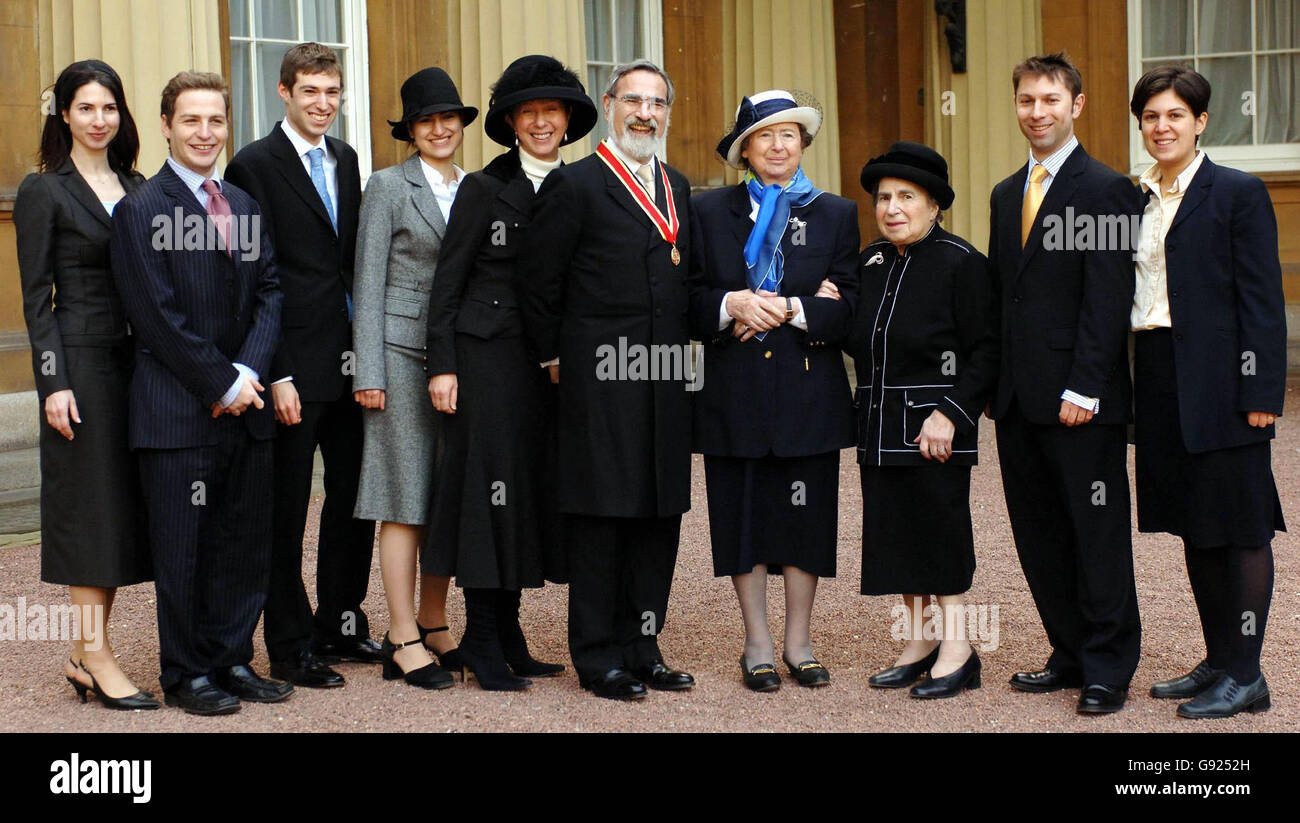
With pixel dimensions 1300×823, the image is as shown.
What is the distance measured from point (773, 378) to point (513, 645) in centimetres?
128

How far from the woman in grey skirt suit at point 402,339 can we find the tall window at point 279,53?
4452 millimetres

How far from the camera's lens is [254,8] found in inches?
372

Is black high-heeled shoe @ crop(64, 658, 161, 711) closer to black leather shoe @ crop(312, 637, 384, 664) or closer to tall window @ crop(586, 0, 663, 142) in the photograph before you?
black leather shoe @ crop(312, 637, 384, 664)

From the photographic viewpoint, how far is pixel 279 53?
9.55m

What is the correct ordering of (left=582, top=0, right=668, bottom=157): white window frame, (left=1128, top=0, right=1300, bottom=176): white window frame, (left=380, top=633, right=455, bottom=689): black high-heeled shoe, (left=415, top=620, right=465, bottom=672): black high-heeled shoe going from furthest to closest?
(left=1128, top=0, right=1300, bottom=176): white window frame, (left=582, top=0, right=668, bottom=157): white window frame, (left=415, top=620, right=465, bottom=672): black high-heeled shoe, (left=380, top=633, right=455, bottom=689): black high-heeled shoe

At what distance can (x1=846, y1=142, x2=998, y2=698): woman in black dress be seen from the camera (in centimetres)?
486

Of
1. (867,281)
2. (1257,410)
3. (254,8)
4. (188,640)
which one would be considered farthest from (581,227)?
(254,8)

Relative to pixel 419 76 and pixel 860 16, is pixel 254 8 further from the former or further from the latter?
pixel 860 16

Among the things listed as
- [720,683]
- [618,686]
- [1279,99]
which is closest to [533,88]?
[618,686]

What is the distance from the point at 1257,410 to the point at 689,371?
5.75 feet

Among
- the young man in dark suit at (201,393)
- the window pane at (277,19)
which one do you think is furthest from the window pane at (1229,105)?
the young man in dark suit at (201,393)

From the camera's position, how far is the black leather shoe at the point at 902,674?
500 centimetres

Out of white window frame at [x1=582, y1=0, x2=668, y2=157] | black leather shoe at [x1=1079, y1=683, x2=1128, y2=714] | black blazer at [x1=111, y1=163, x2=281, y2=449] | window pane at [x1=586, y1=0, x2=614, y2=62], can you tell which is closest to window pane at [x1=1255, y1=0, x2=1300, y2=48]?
white window frame at [x1=582, y1=0, x2=668, y2=157]

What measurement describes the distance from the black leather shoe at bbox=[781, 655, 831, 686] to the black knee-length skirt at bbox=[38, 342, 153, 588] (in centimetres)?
214
